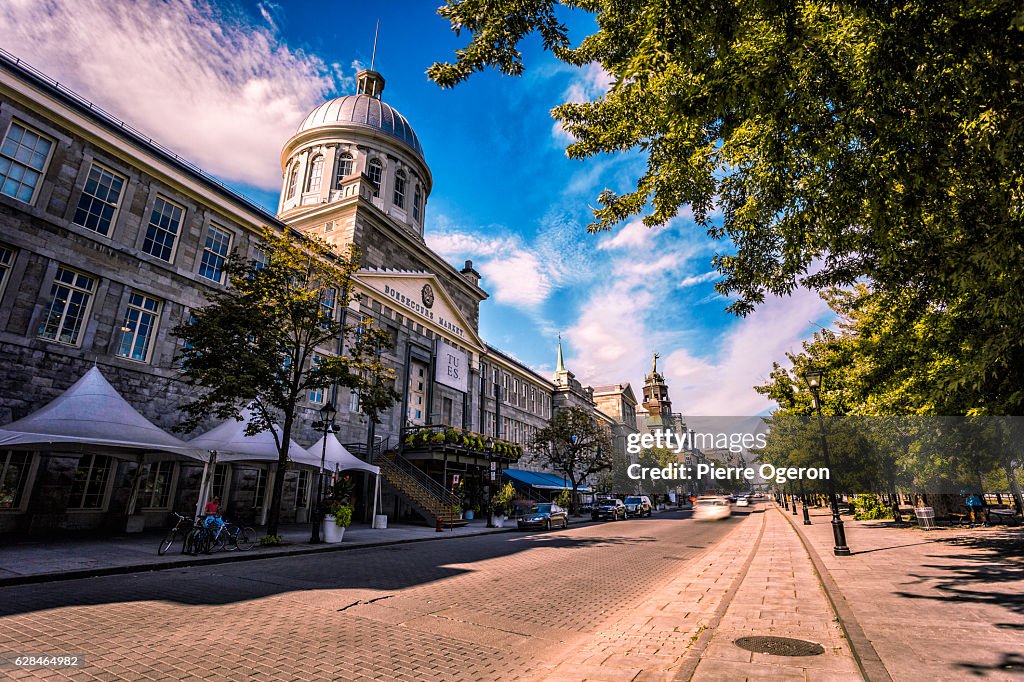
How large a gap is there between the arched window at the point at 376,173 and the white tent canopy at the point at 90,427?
104ft

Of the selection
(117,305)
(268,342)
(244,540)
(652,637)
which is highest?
(117,305)

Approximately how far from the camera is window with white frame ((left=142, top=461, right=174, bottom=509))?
1795 centimetres

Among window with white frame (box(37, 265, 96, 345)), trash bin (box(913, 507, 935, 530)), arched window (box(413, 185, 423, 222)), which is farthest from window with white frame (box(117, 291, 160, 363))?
trash bin (box(913, 507, 935, 530))

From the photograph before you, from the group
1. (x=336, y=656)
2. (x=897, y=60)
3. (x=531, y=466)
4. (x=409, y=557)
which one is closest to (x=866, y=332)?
(x=897, y=60)

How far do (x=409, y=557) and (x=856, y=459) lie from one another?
1087 inches

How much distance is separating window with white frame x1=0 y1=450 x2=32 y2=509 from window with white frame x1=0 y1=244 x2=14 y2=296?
4931 mm

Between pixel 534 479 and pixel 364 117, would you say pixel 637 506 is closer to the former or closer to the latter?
pixel 534 479

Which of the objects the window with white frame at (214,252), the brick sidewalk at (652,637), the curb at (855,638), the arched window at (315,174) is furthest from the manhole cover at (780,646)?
the arched window at (315,174)

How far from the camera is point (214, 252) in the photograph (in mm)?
21422

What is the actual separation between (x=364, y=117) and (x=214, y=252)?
29.6m

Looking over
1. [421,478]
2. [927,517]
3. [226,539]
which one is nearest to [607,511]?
[421,478]

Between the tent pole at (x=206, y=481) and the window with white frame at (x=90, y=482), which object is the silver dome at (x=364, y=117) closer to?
the window with white frame at (x=90, y=482)

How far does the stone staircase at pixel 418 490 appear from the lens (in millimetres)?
25172

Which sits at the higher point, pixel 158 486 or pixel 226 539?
pixel 158 486
